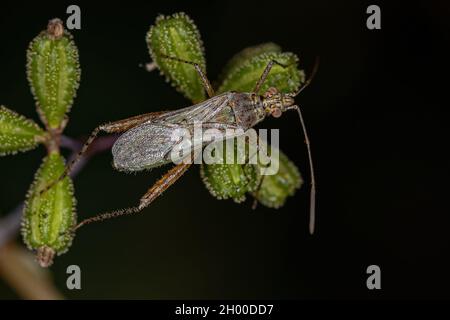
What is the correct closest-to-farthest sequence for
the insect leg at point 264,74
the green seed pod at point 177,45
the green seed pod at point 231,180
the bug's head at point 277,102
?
the green seed pod at point 231,180 < the insect leg at point 264,74 < the green seed pod at point 177,45 < the bug's head at point 277,102

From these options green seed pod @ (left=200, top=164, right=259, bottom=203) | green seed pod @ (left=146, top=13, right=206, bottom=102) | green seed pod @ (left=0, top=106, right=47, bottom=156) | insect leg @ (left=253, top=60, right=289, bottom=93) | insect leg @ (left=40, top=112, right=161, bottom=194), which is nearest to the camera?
green seed pod @ (left=200, top=164, right=259, bottom=203)

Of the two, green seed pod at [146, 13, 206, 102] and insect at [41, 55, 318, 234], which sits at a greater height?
green seed pod at [146, 13, 206, 102]

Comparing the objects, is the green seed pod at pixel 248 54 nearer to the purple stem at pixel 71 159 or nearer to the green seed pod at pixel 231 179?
the green seed pod at pixel 231 179

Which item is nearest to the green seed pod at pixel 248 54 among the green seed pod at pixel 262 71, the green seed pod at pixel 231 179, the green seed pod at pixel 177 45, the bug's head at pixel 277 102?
the green seed pod at pixel 262 71

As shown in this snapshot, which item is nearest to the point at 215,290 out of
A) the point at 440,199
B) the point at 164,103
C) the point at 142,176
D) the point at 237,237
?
the point at 237,237

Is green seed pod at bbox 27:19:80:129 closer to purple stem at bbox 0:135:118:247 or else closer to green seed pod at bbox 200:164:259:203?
purple stem at bbox 0:135:118:247

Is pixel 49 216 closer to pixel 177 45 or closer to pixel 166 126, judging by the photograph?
pixel 166 126

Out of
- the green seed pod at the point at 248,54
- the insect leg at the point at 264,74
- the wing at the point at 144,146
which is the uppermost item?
the green seed pod at the point at 248,54

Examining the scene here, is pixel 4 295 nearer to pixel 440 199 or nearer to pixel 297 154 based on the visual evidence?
pixel 297 154

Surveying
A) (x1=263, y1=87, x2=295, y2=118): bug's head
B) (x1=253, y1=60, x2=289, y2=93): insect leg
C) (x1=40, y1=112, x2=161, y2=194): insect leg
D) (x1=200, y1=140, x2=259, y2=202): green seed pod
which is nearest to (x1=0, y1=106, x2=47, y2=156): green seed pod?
(x1=40, y1=112, x2=161, y2=194): insect leg
